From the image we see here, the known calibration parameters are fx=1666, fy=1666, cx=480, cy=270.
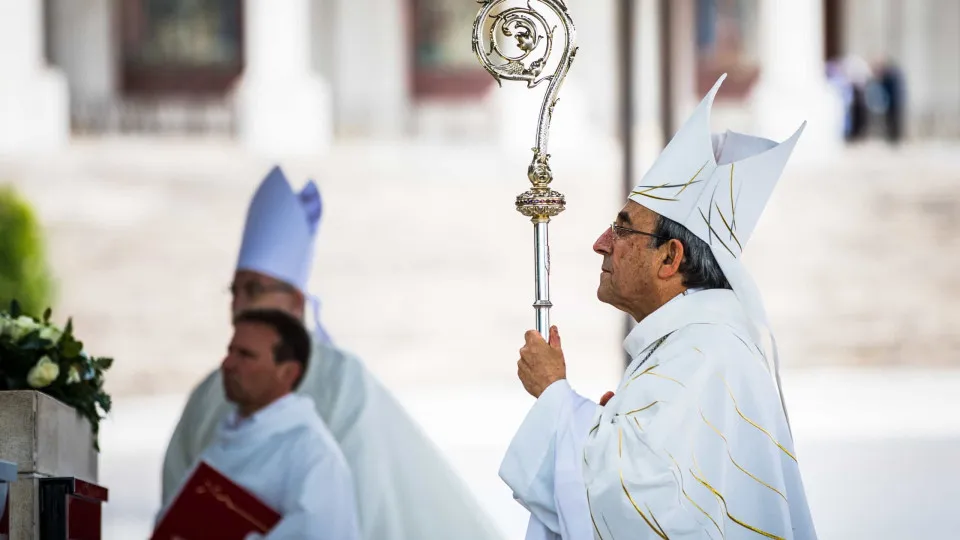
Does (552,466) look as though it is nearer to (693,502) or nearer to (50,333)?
(693,502)

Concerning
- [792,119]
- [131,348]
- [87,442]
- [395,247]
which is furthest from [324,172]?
[87,442]

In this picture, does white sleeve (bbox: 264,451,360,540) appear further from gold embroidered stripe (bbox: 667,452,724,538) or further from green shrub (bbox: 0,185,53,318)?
green shrub (bbox: 0,185,53,318)

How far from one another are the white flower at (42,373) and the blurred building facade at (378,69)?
20680 millimetres

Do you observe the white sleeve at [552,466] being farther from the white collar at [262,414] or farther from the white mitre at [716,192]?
the white collar at [262,414]

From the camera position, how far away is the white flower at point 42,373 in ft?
15.8

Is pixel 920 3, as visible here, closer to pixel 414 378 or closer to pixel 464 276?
pixel 464 276

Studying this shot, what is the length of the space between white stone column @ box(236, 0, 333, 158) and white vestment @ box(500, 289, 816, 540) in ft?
71.6

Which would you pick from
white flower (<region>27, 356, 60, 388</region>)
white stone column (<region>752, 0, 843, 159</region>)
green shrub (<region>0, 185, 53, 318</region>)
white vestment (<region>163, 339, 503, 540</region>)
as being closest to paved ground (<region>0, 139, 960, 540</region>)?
green shrub (<region>0, 185, 53, 318</region>)

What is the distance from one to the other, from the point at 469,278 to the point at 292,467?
14.0 metres

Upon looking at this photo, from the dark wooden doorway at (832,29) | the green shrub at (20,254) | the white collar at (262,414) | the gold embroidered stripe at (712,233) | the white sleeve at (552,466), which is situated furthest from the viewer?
the dark wooden doorway at (832,29)

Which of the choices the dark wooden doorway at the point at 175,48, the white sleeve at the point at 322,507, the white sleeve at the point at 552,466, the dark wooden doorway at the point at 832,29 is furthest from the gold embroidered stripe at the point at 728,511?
the dark wooden doorway at the point at 832,29

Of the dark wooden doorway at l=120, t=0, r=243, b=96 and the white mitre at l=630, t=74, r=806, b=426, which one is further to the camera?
the dark wooden doorway at l=120, t=0, r=243, b=96

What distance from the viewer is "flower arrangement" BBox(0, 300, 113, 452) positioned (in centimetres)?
484

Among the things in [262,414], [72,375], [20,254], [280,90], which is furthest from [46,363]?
[280,90]
